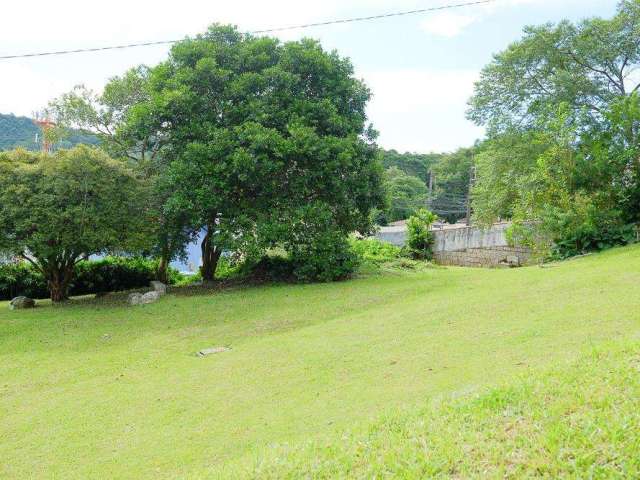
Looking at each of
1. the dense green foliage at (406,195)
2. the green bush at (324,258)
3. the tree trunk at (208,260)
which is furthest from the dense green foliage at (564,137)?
the dense green foliage at (406,195)

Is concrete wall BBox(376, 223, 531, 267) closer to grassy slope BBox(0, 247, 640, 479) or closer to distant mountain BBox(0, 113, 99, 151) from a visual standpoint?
grassy slope BBox(0, 247, 640, 479)

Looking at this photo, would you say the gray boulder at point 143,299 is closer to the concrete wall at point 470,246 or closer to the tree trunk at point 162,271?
the tree trunk at point 162,271

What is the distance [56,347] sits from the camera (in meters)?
9.47

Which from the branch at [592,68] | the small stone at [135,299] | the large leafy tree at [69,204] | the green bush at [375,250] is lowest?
the small stone at [135,299]

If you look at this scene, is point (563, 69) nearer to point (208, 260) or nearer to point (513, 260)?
point (513, 260)

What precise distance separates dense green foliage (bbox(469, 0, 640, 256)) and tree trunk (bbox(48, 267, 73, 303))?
41.4 ft

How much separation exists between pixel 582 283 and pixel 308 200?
687 cm

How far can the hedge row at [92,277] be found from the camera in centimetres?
1625

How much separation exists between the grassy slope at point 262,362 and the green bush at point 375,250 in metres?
5.58

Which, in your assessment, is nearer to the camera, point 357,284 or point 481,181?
point 357,284

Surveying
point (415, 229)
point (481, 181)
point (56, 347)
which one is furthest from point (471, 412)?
point (481, 181)

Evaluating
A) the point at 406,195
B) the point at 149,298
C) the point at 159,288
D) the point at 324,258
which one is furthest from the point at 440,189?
the point at 149,298

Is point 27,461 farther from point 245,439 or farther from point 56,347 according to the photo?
point 56,347

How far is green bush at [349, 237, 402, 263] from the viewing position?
17.8 meters
